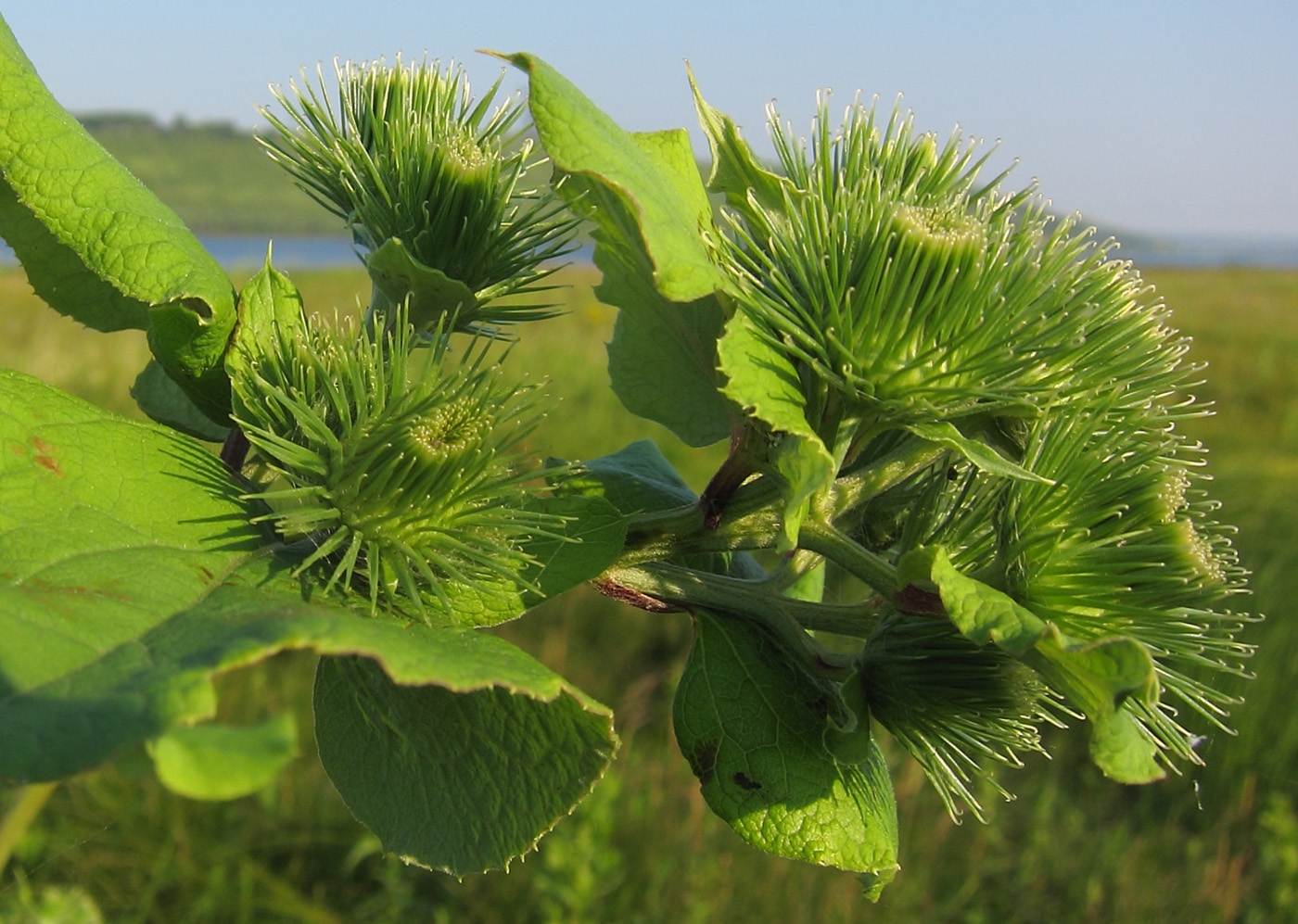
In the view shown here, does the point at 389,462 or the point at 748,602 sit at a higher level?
the point at 389,462

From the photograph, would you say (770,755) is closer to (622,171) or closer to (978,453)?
(978,453)

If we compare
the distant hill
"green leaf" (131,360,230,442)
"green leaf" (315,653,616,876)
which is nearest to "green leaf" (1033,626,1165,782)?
"green leaf" (315,653,616,876)

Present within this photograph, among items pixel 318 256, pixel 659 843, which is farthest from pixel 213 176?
pixel 659 843

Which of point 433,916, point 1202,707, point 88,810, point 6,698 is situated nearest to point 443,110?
point 6,698

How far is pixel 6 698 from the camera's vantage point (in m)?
0.67

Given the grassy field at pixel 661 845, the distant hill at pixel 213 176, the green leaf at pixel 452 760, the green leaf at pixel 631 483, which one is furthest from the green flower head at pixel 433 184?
the distant hill at pixel 213 176

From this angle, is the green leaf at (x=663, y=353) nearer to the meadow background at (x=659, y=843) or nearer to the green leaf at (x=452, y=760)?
the green leaf at (x=452, y=760)

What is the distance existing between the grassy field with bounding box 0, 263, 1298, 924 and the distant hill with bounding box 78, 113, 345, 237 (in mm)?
98829

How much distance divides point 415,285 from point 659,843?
4.64 metres

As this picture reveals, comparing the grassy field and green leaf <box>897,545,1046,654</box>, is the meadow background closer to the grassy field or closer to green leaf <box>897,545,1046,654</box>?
the grassy field

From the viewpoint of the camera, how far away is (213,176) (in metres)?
110

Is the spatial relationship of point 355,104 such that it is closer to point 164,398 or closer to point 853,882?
point 164,398

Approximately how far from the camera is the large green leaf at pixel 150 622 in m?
0.66

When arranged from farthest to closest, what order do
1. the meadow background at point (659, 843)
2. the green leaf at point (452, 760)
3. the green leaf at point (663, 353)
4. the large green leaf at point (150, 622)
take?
1. the meadow background at point (659, 843)
2. the green leaf at point (663, 353)
3. the green leaf at point (452, 760)
4. the large green leaf at point (150, 622)
